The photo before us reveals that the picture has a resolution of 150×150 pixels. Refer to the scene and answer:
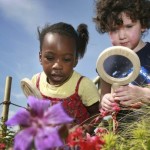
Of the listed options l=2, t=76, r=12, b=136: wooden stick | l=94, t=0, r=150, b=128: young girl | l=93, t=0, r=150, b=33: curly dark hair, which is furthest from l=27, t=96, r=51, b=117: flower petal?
l=2, t=76, r=12, b=136: wooden stick

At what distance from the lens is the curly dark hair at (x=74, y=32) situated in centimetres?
305

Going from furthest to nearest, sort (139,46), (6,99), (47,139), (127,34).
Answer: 1. (6,99)
2. (139,46)
3. (127,34)
4. (47,139)

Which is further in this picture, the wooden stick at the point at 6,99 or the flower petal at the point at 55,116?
the wooden stick at the point at 6,99

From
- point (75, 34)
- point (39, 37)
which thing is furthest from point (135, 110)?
point (39, 37)

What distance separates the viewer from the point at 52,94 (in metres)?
2.83

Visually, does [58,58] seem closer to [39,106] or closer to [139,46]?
[139,46]

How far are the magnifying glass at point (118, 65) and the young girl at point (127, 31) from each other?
0.07 meters

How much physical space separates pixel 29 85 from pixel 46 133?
223 centimetres

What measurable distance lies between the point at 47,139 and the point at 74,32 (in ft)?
8.91

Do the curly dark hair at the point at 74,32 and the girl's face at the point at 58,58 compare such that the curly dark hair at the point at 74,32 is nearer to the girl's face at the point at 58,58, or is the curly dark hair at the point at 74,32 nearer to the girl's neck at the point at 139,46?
the girl's face at the point at 58,58

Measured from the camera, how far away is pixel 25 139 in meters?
0.46

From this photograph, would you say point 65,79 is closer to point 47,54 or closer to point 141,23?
point 47,54

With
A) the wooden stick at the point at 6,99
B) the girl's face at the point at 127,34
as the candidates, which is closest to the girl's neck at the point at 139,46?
the girl's face at the point at 127,34

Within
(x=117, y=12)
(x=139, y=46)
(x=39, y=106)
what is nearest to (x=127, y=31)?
(x=139, y=46)
